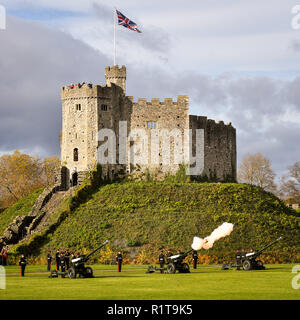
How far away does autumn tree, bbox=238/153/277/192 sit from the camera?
120 metres

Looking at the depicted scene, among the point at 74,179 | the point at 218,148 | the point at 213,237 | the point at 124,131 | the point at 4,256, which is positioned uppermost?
the point at 124,131

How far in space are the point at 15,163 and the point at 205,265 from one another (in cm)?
5560

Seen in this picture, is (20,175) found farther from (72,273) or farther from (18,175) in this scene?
(72,273)

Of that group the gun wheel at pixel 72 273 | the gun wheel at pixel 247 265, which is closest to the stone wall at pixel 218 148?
the gun wheel at pixel 247 265

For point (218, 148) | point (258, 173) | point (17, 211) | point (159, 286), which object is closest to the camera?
point (159, 286)

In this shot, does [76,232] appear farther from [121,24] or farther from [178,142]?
[121,24]

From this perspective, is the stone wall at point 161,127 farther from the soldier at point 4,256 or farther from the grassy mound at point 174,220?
the soldier at point 4,256

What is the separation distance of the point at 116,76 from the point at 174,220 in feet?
75.0

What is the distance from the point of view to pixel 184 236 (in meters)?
63.3

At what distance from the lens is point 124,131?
261ft

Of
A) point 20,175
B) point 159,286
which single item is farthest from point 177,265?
point 20,175

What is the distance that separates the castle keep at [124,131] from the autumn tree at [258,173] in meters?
39.7

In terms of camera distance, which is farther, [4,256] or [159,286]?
[4,256]

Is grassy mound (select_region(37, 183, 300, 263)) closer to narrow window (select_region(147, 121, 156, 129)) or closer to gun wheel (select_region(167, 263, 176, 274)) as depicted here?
narrow window (select_region(147, 121, 156, 129))
